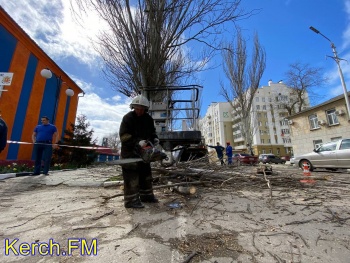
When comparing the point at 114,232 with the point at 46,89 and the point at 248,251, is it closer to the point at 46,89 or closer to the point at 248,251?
the point at 248,251

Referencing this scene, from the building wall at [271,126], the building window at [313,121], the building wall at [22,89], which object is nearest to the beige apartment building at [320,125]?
the building window at [313,121]

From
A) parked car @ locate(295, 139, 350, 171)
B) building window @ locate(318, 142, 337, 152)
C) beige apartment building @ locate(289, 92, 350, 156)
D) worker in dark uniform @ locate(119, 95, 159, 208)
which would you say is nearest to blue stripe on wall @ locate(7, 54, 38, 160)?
worker in dark uniform @ locate(119, 95, 159, 208)

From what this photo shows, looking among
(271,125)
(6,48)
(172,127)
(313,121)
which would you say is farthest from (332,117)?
(271,125)

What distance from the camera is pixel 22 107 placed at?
9.21 meters

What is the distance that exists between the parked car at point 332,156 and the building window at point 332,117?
11.8m

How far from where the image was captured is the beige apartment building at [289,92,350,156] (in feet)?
60.7

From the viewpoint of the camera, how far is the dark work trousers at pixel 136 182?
2.75 m

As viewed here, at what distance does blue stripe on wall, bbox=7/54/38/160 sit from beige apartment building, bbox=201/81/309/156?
42.4 m

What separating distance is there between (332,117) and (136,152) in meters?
24.0

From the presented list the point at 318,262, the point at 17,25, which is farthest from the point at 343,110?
the point at 17,25

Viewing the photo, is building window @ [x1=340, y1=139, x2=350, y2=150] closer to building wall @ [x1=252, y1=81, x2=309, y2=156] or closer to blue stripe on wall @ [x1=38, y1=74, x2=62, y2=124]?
blue stripe on wall @ [x1=38, y1=74, x2=62, y2=124]

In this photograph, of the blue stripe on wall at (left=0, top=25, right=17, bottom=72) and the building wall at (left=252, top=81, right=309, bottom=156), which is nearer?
the blue stripe on wall at (left=0, top=25, right=17, bottom=72)

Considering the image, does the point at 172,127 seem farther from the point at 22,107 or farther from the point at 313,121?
the point at 313,121

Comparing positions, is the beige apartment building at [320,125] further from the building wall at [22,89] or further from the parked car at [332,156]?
the building wall at [22,89]
